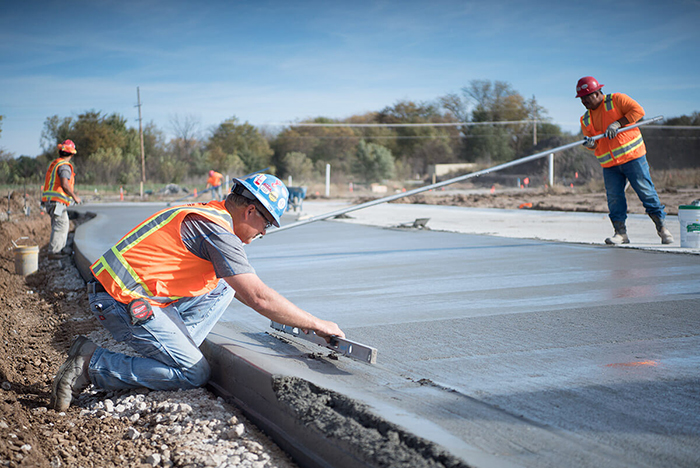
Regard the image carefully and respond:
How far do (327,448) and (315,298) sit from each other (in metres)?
2.88

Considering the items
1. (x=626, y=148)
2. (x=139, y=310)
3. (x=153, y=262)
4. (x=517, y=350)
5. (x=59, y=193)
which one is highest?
(x=626, y=148)

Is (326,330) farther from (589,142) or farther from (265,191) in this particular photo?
(589,142)

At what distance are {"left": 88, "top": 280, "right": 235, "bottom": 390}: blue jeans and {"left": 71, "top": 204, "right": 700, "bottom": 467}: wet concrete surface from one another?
0.25m

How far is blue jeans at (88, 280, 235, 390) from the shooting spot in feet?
9.89

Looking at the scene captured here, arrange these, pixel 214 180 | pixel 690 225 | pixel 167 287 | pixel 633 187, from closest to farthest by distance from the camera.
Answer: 1. pixel 167 287
2. pixel 690 225
3. pixel 633 187
4. pixel 214 180

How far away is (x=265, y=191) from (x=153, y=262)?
25.9 inches

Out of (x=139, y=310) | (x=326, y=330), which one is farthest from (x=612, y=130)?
(x=139, y=310)

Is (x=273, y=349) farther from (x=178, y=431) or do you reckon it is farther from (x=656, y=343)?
(x=656, y=343)

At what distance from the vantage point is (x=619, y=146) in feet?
24.6

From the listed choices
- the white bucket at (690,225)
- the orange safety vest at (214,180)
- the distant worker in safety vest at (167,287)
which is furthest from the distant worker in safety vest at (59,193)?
the orange safety vest at (214,180)

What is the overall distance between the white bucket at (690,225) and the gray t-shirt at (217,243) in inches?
246

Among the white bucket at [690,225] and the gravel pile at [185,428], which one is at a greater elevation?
the white bucket at [690,225]

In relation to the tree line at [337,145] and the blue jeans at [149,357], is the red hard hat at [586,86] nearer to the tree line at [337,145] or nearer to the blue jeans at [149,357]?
the blue jeans at [149,357]

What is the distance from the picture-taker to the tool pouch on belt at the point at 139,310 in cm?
288
